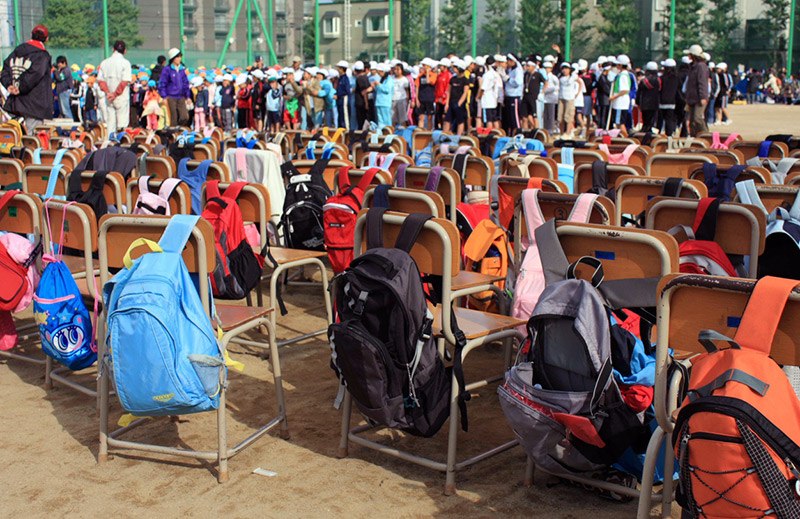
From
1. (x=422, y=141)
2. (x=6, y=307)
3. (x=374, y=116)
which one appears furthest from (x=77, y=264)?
(x=374, y=116)

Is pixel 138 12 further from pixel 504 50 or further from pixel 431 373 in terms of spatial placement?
pixel 431 373

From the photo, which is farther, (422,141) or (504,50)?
(504,50)

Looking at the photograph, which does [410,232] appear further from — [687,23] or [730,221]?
[687,23]

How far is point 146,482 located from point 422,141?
6917 mm

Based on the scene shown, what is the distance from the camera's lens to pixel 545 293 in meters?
2.81

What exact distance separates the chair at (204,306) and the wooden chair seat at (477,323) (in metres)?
0.75

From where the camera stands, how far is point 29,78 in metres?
9.09

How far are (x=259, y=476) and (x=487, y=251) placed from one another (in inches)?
71.0

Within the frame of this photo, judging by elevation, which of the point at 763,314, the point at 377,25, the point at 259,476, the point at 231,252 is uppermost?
the point at 377,25

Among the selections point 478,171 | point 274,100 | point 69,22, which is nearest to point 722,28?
point 69,22

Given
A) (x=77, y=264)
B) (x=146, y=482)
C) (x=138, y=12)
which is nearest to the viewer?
(x=146, y=482)

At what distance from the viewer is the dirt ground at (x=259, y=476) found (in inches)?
121

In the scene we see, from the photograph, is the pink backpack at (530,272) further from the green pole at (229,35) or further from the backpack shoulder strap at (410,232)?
the green pole at (229,35)

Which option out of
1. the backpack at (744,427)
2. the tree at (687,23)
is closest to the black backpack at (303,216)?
the backpack at (744,427)
